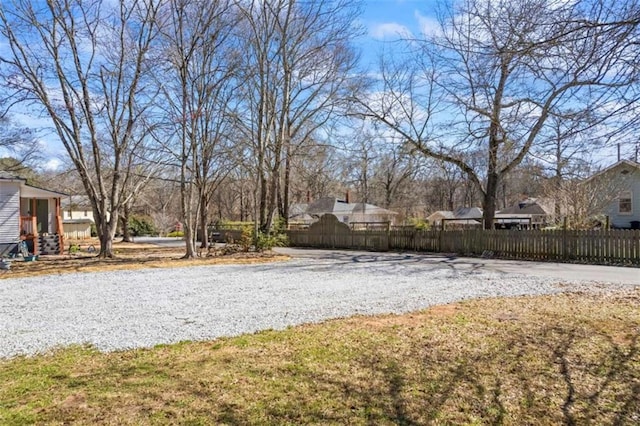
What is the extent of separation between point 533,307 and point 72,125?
1631 cm

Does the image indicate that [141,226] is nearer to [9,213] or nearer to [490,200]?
[9,213]

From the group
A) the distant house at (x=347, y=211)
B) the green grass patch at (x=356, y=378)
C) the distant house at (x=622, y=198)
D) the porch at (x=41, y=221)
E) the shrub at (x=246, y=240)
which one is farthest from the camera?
the distant house at (x=347, y=211)

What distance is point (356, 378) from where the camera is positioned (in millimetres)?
3807

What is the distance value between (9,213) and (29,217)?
223 centimetres

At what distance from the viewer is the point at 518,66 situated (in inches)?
179

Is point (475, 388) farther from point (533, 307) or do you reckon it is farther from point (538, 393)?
point (533, 307)

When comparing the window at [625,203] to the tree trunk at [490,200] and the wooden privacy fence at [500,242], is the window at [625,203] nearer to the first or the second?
the tree trunk at [490,200]

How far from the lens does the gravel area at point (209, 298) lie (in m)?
5.64

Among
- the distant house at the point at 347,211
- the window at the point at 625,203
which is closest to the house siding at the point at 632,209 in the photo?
the window at the point at 625,203

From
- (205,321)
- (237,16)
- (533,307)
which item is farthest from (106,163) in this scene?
(533,307)

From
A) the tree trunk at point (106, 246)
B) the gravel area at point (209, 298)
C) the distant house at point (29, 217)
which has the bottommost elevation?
the gravel area at point (209, 298)

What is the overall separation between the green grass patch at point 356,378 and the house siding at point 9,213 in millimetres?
15125

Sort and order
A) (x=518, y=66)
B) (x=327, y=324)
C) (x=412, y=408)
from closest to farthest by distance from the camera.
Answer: (x=412, y=408), (x=518, y=66), (x=327, y=324)

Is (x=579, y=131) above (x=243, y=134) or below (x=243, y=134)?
below
